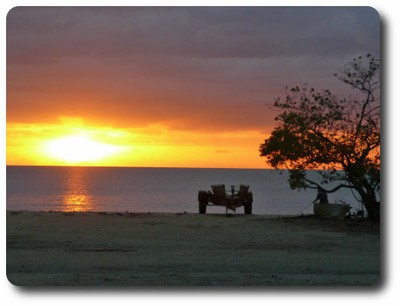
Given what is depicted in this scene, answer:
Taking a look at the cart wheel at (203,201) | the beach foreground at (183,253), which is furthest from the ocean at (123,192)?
the beach foreground at (183,253)

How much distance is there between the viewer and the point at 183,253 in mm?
9383

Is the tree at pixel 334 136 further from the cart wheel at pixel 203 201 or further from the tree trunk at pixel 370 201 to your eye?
the cart wheel at pixel 203 201

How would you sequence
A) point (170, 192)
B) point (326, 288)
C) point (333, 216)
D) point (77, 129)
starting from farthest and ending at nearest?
point (170, 192), point (333, 216), point (77, 129), point (326, 288)

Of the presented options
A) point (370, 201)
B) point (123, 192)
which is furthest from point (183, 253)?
point (123, 192)

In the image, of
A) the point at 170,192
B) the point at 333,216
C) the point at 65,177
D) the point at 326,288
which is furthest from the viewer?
the point at 170,192

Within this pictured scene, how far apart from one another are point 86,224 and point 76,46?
323 centimetres

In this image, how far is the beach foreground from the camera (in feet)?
27.7

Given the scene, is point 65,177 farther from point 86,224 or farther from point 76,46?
point 76,46

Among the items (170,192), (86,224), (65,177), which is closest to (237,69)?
(86,224)

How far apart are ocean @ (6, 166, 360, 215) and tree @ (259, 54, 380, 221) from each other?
1.91 feet

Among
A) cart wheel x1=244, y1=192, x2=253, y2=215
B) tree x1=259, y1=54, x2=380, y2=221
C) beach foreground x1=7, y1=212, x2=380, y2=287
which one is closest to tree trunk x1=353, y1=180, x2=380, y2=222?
tree x1=259, y1=54, x2=380, y2=221

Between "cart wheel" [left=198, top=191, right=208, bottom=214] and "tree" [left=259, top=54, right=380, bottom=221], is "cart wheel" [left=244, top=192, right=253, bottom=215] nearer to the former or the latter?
"cart wheel" [left=198, top=191, right=208, bottom=214]

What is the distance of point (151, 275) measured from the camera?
8469mm

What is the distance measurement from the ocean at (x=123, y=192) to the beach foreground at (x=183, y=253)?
807 millimetres
